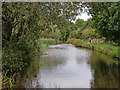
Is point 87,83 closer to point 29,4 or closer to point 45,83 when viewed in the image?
point 45,83

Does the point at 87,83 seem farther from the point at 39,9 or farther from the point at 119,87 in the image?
the point at 39,9

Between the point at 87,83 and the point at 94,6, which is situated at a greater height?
the point at 94,6

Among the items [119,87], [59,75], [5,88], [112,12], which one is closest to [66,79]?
[59,75]

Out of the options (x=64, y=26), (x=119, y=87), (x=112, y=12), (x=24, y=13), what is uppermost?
(x=112, y=12)

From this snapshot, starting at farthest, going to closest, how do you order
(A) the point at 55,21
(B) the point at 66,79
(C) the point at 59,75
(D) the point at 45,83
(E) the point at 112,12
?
(E) the point at 112,12
(C) the point at 59,75
(B) the point at 66,79
(D) the point at 45,83
(A) the point at 55,21

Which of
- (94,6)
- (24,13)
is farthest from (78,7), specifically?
(24,13)

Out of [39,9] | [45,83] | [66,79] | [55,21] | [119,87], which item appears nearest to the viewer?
[39,9]

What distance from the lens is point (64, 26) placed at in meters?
6.48

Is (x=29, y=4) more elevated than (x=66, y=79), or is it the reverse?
(x=29, y=4)

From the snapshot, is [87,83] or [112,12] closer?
[87,83]

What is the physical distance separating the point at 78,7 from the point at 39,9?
1481 millimetres

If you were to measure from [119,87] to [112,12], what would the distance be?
918 cm

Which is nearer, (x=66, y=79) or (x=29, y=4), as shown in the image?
(x=29, y=4)

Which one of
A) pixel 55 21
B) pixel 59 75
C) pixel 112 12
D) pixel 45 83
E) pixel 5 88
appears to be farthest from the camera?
pixel 112 12
